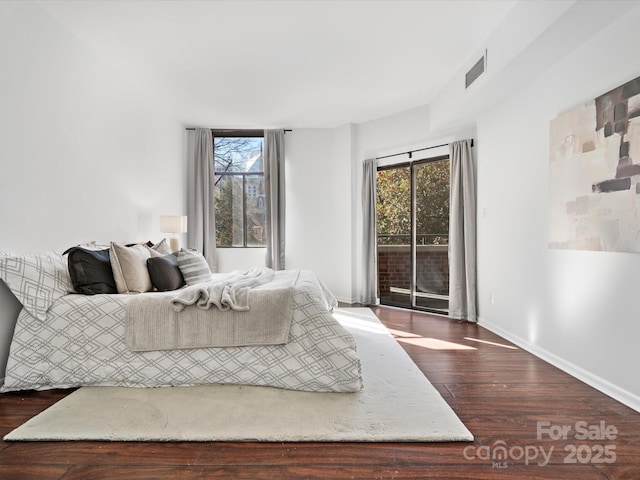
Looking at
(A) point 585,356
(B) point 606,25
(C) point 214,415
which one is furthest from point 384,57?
(C) point 214,415

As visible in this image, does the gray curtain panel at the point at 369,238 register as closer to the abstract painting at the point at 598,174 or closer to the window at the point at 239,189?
the window at the point at 239,189

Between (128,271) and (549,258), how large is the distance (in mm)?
3346

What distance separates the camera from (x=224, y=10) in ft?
9.45

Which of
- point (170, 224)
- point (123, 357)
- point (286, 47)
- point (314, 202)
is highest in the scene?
point (286, 47)

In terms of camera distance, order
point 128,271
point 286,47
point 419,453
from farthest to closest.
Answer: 1. point 286,47
2. point 128,271
3. point 419,453

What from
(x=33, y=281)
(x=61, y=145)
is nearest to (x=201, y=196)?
(x=61, y=145)

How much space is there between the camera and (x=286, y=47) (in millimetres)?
3455

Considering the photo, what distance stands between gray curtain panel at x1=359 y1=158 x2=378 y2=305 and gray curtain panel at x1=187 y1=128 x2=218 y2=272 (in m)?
2.29

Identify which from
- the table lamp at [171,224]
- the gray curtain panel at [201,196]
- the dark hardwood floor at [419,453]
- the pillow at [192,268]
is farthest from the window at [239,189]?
the dark hardwood floor at [419,453]

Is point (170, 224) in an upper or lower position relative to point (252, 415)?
upper

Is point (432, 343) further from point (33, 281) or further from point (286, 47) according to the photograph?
point (33, 281)

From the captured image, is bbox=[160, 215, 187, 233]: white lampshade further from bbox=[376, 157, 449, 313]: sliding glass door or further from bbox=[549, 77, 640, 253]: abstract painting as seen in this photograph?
bbox=[549, 77, 640, 253]: abstract painting

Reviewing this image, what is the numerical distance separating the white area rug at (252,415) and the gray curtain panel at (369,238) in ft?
9.68

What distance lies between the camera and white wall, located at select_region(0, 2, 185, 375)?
260 cm
